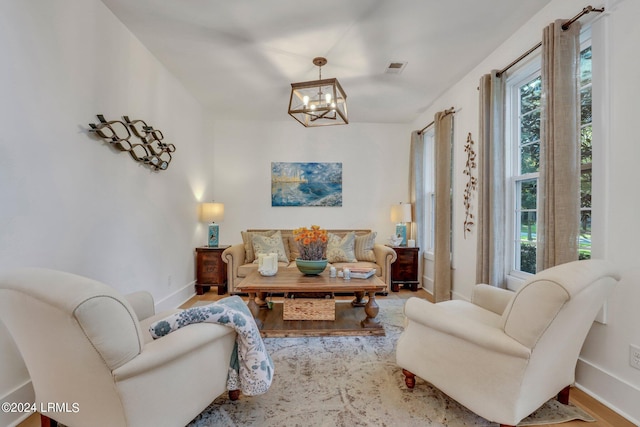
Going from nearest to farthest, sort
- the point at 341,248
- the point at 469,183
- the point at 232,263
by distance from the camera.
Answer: the point at 469,183, the point at 232,263, the point at 341,248

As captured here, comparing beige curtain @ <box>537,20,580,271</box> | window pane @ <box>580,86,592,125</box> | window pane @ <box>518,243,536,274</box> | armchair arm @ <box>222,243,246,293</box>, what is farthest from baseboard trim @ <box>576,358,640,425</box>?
armchair arm @ <box>222,243,246,293</box>

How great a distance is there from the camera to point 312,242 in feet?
10.1

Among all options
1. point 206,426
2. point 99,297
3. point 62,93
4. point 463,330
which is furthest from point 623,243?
point 62,93

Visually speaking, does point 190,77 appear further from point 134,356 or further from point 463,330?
point 463,330

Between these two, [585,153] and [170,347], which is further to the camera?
[585,153]

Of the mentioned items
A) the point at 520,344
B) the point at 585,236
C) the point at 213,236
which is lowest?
the point at 520,344

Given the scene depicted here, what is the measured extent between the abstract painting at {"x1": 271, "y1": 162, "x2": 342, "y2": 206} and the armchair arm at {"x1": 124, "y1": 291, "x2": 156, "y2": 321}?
311 cm

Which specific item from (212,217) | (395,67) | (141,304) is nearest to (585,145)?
(395,67)

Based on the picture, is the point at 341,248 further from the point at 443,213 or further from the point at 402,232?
the point at 443,213

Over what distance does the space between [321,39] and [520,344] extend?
267cm

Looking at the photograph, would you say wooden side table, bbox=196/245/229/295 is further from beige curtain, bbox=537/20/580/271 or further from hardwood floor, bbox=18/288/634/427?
beige curtain, bbox=537/20/580/271

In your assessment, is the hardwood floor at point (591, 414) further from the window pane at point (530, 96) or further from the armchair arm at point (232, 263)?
the armchair arm at point (232, 263)

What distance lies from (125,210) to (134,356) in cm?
181

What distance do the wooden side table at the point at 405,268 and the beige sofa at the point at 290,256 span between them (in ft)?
1.37
